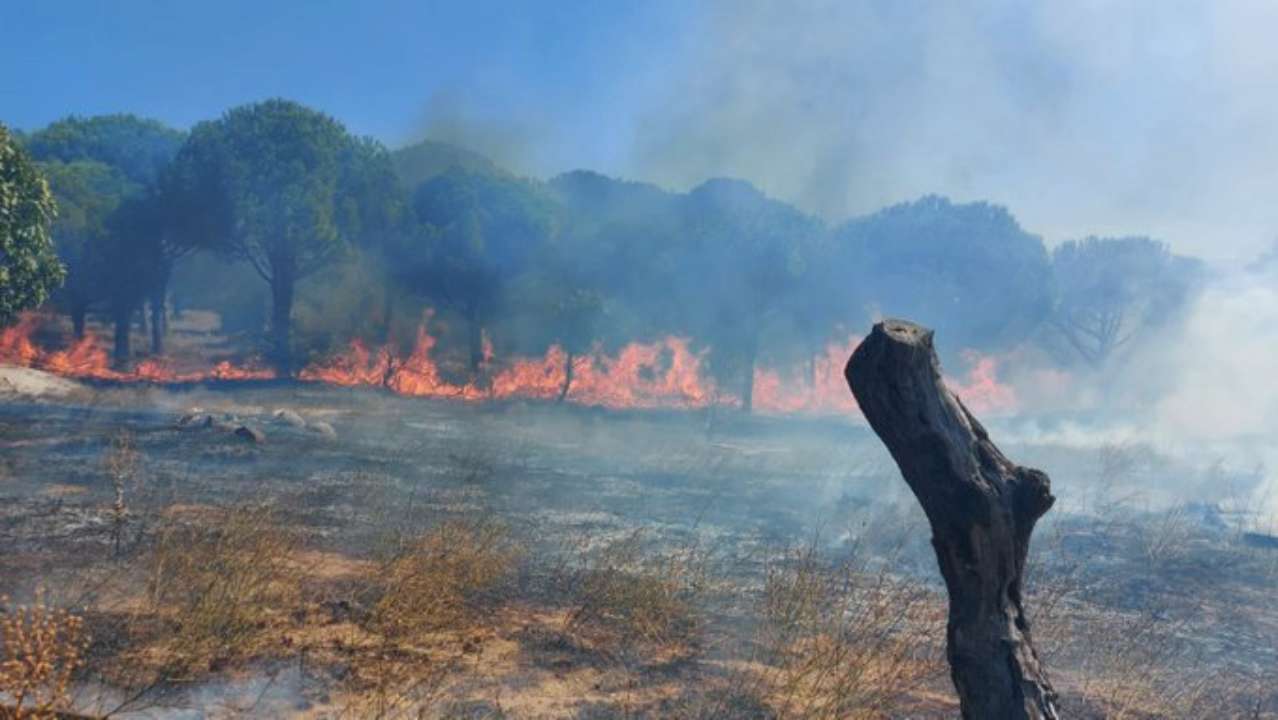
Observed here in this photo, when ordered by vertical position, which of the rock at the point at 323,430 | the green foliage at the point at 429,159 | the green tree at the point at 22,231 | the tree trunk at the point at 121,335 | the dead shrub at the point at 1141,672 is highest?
the green foliage at the point at 429,159

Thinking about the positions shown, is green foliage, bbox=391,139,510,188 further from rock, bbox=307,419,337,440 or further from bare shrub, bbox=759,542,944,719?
bare shrub, bbox=759,542,944,719

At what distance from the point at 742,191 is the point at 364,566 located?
41051mm

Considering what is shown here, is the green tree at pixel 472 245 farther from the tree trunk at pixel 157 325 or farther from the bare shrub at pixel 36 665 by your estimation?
the bare shrub at pixel 36 665

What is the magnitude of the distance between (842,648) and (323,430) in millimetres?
17393

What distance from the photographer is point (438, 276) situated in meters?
35.9

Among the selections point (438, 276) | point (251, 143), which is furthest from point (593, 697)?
point (251, 143)

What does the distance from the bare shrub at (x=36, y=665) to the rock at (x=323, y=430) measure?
45.0 feet

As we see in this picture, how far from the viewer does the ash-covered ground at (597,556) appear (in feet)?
21.3

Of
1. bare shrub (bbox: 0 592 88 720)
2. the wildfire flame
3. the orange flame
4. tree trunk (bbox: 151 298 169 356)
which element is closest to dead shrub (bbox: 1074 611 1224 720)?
bare shrub (bbox: 0 592 88 720)

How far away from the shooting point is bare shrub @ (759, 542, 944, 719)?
6254mm

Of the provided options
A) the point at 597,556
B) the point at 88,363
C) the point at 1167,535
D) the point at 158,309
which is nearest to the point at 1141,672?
the point at 597,556

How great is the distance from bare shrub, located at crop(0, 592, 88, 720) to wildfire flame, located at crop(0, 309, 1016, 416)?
26104mm

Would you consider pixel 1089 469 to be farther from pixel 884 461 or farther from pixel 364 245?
pixel 364 245

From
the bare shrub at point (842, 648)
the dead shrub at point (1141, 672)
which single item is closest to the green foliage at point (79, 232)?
the bare shrub at point (842, 648)
